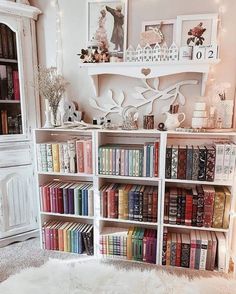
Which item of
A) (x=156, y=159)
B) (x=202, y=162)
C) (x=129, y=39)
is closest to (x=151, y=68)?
(x=129, y=39)

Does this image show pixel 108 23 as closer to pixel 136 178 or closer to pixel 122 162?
pixel 122 162

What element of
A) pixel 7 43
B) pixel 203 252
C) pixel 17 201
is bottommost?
pixel 203 252

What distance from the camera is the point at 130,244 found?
1959 millimetres

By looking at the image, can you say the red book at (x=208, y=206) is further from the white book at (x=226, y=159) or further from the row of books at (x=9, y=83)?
the row of books at (x=9, y=83)

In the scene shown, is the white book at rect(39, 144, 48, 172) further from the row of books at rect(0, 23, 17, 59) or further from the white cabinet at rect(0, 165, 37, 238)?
the row of books at rect(0, 23, 17, 59)

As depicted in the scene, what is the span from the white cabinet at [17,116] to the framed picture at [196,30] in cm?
116

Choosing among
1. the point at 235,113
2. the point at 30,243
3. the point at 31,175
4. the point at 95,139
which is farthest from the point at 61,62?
the point at 30,243

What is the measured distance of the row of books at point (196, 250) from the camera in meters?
1.82

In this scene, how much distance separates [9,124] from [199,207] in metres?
1.66

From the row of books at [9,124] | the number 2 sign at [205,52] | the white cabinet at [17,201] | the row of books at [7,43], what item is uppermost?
the row of books at [7,43]

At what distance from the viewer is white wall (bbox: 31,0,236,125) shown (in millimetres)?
1765

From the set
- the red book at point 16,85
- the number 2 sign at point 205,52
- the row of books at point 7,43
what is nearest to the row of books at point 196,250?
the number 2 sign at point 205,52

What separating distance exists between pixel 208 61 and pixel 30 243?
2.10m

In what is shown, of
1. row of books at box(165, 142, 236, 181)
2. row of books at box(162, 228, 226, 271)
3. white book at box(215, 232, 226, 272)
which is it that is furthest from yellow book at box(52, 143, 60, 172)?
white book at box(215, 232, 226, 272)
